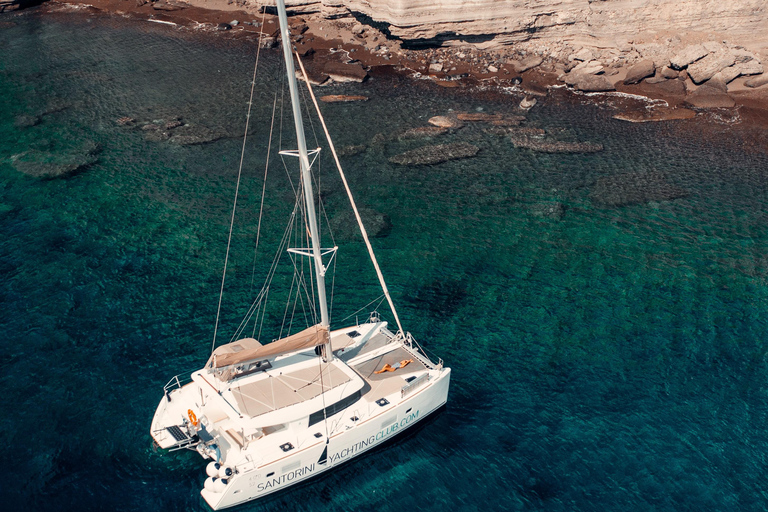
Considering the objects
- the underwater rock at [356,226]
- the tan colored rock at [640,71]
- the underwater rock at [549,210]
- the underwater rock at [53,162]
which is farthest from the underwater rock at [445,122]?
the underwater rock at [53,162]

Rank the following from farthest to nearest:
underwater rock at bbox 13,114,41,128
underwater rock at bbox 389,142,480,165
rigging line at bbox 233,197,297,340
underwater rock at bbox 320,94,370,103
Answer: underwater rock at bbox 320,94,370,103
underwater rock at bbox 13,114,41,128
underwater rock at bbox 389,142,480,165
rigging line at bbox 233,197,297,340

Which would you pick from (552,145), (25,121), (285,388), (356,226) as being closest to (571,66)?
(552,145)

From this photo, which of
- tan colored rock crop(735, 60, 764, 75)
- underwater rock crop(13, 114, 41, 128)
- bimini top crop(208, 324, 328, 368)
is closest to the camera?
bimini top crop(208, 324, 328, 368)

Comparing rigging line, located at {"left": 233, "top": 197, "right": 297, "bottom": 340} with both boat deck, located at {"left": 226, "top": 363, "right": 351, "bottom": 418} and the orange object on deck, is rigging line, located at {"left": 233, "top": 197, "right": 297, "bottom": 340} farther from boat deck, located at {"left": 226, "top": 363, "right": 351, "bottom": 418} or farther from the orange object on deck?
the orange object on deck

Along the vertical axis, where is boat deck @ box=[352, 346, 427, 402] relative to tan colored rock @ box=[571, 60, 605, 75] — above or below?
below

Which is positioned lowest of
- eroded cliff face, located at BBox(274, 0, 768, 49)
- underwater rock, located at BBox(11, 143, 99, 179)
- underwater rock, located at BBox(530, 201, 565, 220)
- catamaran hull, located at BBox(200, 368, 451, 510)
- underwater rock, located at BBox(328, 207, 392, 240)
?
catamaran hull, located at BBox(200, 368, 451, 510)

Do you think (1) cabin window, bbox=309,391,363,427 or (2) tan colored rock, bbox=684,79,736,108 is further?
(2) tan colored rock, bbox=684,79,736,108

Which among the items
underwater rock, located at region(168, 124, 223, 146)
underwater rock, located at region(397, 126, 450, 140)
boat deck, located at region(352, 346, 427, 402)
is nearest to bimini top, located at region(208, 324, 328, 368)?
boat deck, located at region(352, 346, 427, 402)
